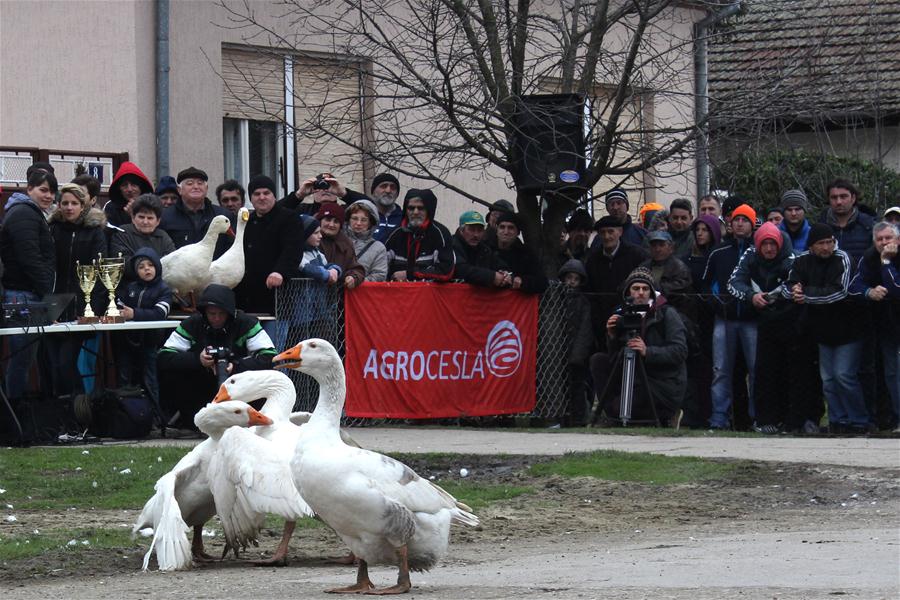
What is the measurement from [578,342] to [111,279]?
5.32m

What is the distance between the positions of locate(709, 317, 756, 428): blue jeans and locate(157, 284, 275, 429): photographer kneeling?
495 cm

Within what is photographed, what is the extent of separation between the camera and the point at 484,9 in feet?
58.5

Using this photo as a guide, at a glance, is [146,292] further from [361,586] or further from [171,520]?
[361,586]

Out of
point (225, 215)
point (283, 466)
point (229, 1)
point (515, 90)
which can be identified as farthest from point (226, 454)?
point (229, 1)

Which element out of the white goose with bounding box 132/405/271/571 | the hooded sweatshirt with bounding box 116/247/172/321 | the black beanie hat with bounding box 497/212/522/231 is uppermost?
the black beanie hat with bounding box 497/212/522/231

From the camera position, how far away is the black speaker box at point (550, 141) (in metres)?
17.2

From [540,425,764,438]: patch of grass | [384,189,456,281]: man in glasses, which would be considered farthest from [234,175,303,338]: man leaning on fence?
[540,425,764,438]: patch of grass

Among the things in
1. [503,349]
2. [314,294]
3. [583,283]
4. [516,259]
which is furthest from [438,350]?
[583,283]

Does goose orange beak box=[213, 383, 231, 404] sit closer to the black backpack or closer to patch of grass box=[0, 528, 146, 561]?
patch of grass box=[0, 528, 146, 561]

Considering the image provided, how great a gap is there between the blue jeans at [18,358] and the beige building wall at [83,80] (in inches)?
A: 218

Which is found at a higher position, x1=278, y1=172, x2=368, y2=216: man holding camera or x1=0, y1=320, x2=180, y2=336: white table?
x1=278, y1=172, x2=368, y2=216: man holding camera

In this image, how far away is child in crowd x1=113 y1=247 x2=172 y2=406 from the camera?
1480cm

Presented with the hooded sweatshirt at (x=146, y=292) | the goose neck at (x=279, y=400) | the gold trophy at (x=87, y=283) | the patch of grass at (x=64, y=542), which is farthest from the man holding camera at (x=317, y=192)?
the patch of grass at (x=64, y=542)

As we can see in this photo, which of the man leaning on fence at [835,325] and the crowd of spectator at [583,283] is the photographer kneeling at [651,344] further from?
the man leaning on fence at [835,325]
